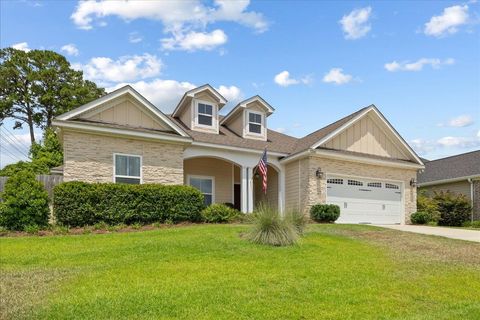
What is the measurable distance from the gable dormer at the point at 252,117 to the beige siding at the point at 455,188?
13010mm

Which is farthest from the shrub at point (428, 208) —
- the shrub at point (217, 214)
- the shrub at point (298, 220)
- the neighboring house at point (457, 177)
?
the shrub at point (298, 220)

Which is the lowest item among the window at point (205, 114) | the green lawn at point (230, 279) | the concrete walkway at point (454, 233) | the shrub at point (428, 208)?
the concrete walkway at point (454, 233)

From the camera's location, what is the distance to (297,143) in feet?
73.5

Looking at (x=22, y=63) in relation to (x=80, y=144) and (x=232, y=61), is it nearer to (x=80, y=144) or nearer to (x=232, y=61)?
(x=80, y=144)

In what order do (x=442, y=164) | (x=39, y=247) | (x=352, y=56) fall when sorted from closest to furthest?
1. (x=39, y=247)
2. (x=352, y=56)
3. (x=442, y=164)

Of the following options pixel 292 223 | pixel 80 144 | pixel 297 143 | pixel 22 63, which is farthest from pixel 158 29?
pixel 22 63

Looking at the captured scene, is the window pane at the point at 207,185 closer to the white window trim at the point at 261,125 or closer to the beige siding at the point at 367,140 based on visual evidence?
the white window trim at the point at 261,125

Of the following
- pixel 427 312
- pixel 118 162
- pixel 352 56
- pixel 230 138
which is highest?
pixel 352 56

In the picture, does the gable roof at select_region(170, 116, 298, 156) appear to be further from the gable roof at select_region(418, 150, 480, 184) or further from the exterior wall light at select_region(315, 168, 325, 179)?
the gable roof at select_region(418, 150, 480, 184)

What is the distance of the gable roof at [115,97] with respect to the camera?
15.9 metres

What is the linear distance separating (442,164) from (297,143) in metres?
13.4

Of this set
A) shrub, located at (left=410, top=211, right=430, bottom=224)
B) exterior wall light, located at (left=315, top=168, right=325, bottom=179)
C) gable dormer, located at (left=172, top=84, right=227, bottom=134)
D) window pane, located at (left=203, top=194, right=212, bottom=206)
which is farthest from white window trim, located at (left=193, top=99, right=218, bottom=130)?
shrub, located at (left=410, top=211, right=430, bottom=224)

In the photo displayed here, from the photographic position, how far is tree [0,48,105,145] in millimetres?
36562

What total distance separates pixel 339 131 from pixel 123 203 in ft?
35.8
